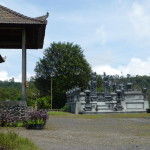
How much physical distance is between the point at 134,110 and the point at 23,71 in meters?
18.7

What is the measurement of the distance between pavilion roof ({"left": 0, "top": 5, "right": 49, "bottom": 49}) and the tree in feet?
103

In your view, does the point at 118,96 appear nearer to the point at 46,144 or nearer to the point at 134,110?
the point at 134,110

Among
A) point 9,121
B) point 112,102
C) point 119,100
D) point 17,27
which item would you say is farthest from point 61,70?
point 9,121

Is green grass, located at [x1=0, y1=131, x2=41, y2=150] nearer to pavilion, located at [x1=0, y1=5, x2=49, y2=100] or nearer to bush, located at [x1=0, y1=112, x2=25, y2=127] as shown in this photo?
bush, located at [x1=0, y1=112, x2=25, y2=127]

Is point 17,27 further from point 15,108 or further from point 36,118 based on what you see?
point 36,118

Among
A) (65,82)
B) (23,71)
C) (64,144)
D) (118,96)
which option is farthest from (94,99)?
(64,144)

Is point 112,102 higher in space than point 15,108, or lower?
higher

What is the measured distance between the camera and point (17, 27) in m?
14.6

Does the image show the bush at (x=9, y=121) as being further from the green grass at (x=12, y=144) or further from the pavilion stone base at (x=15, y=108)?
the green grass at (x=12, y=144)

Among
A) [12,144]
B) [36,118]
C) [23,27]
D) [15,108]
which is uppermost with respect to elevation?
[23,27]

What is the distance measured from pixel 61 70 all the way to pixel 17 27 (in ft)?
115

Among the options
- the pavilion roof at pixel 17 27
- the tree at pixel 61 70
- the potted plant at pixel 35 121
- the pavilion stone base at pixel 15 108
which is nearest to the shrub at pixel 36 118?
the potted plant at pixel 35 121

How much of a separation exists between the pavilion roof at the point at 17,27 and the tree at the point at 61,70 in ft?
103

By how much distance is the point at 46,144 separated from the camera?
8648 mm
